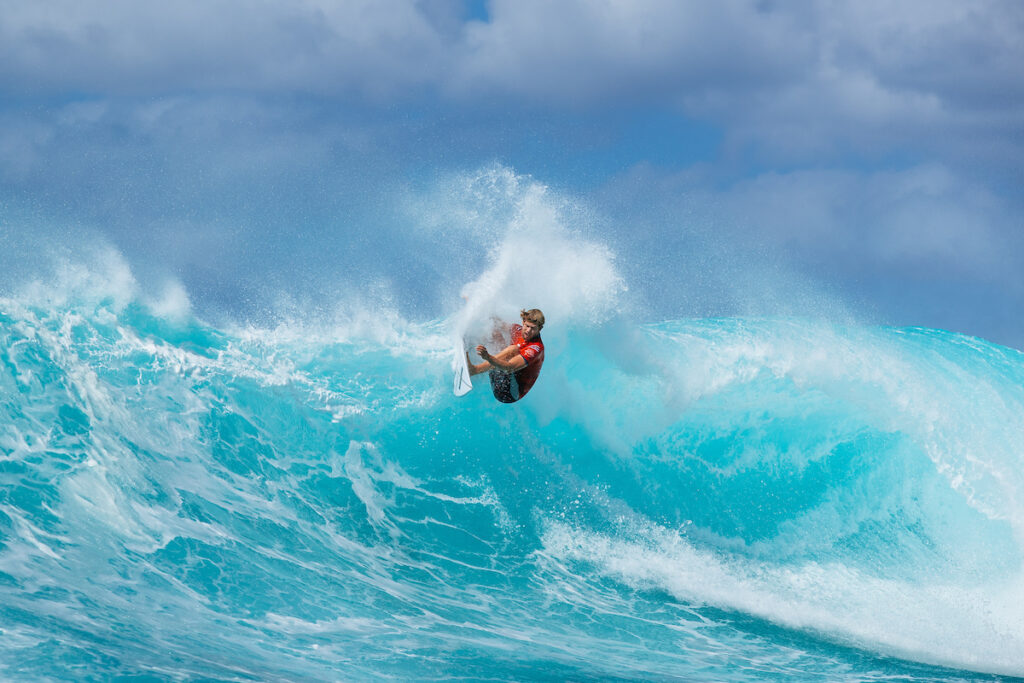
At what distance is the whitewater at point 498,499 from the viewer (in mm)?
6879

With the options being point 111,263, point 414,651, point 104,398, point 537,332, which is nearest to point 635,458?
point 537,332

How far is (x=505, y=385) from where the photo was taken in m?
7.41

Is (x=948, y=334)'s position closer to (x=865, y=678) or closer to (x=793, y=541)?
(x=793, y=541)

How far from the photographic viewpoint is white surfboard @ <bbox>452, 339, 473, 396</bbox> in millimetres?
7551

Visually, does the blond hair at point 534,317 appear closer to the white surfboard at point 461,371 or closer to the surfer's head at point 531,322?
the surfer's head at point 531,322

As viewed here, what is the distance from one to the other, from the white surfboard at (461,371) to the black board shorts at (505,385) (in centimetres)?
25

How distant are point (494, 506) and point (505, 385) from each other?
210 centimetres

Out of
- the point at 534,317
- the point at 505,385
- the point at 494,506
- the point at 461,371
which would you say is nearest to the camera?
the point at 534,317

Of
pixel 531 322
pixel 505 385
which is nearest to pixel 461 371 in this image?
pixel 505 385

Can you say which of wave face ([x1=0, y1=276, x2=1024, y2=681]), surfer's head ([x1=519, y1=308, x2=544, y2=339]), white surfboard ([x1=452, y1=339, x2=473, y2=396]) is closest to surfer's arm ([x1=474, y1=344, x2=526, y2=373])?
surfer's head ([x1=519, y1=308, x2=544, y2=339])

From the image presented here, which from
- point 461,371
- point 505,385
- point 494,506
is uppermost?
point 461,371

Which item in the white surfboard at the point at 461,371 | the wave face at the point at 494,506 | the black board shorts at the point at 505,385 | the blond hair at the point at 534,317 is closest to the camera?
the wave face at the point at 494,506

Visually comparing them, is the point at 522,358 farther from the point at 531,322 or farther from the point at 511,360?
the point at 531,322

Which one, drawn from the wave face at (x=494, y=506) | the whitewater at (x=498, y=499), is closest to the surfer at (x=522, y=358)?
the whitewater at (x=498, y=499)
